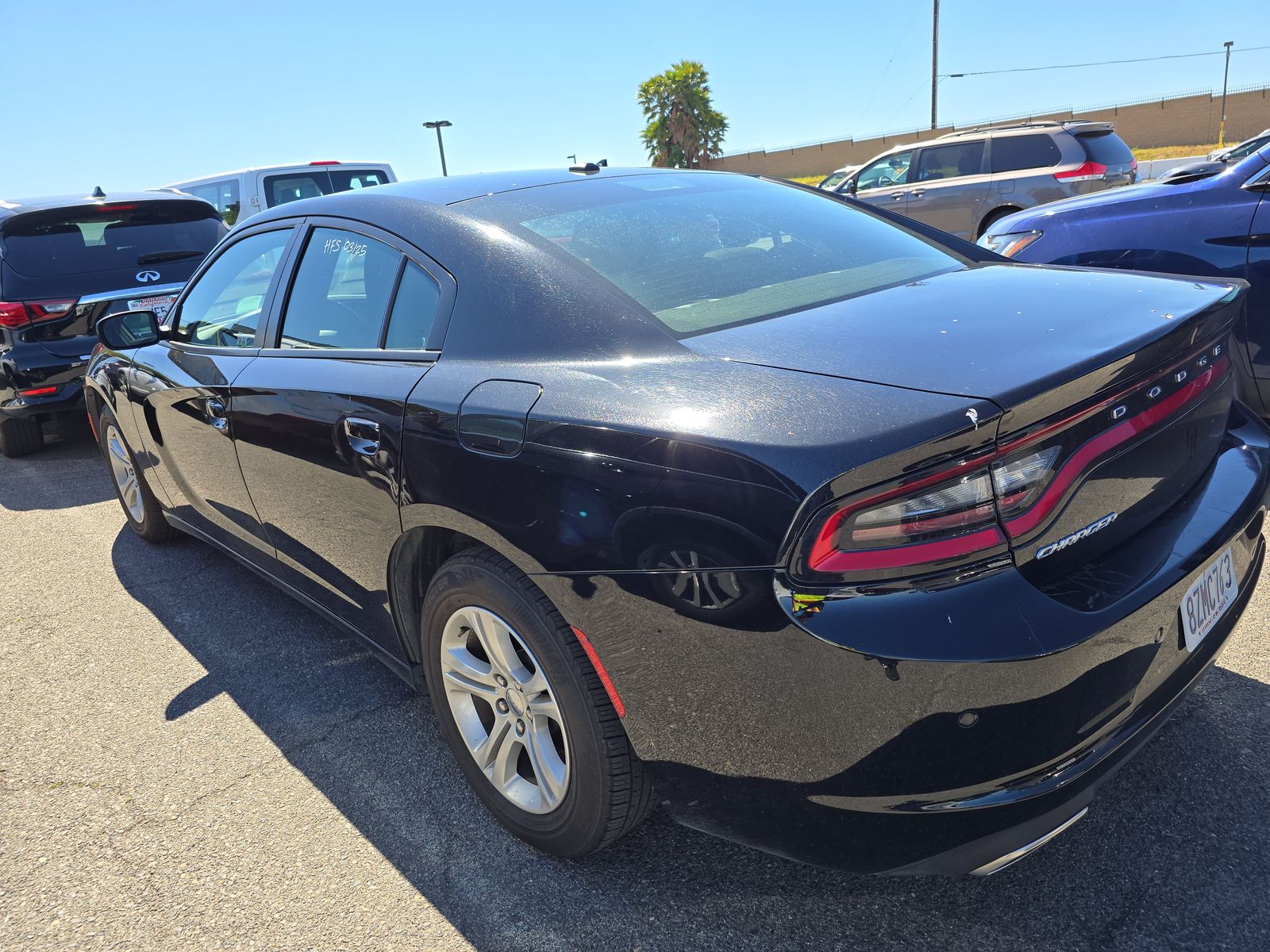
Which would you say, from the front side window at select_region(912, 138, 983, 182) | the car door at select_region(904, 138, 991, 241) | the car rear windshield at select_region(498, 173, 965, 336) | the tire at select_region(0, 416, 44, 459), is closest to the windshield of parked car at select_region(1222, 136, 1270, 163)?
the car rear windshield at select_region(498, 173, 965, 336)

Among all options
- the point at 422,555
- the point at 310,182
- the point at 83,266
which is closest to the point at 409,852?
the point at 422,555

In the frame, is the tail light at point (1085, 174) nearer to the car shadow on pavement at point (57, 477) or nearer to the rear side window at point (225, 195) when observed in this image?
the rear side window at point (225, 195)

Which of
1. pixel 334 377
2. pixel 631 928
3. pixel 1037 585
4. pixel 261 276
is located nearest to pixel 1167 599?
pixel 1037 585

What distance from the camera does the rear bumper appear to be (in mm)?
1518

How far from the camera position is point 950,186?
11250 millimetres

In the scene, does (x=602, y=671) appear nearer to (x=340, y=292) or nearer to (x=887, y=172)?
(x=340, y=292)

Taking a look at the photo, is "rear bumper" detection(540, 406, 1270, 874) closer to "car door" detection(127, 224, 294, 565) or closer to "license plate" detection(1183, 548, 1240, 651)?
"license plate" detection(1183, 548, 1240, 651)

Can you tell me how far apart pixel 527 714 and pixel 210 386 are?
181 centimetres

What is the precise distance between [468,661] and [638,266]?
1.05 meters

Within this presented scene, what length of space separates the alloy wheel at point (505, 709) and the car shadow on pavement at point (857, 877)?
0.20 metres

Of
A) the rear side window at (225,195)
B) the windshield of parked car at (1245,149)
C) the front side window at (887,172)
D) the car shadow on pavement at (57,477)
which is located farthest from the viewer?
the front side window at (887,172)

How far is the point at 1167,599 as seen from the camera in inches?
69.1

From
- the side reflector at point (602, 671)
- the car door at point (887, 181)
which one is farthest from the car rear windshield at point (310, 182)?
the side reflector at point (602, 671)

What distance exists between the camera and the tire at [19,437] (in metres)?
6.74
